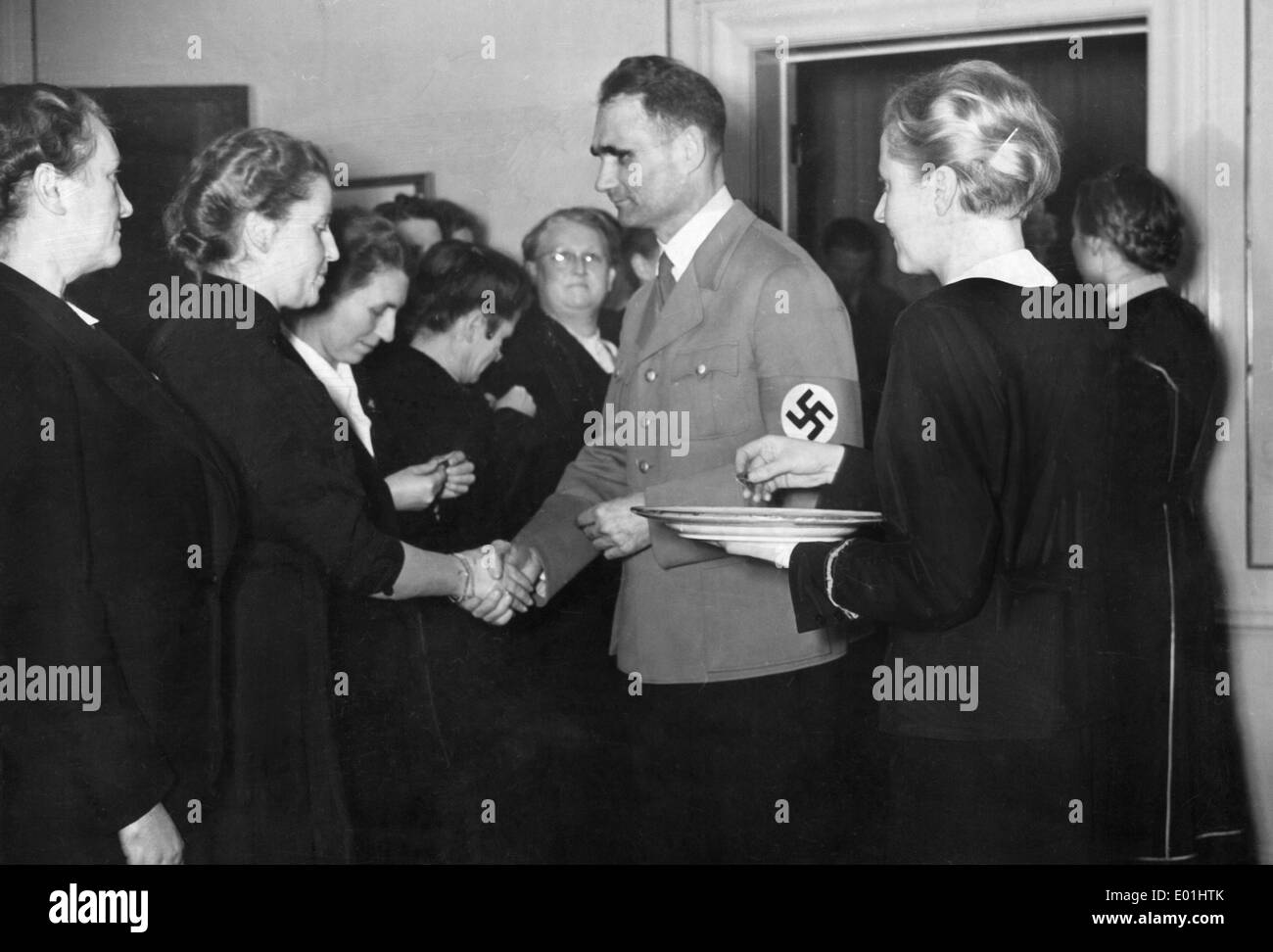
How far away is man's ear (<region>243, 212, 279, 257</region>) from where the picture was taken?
285cm

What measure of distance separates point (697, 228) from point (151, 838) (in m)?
1.80

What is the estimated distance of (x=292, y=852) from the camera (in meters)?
2.95

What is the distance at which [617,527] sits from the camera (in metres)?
2.95

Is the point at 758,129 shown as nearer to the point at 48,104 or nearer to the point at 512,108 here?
the point at 512,108

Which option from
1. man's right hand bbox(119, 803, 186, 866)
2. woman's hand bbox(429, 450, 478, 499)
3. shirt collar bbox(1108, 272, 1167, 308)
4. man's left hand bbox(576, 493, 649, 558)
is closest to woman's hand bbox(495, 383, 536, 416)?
woman's hand bbox(429, 450, 478, 499)

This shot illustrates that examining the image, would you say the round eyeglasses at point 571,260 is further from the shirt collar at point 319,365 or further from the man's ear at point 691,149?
the shirt collar at point 319,365

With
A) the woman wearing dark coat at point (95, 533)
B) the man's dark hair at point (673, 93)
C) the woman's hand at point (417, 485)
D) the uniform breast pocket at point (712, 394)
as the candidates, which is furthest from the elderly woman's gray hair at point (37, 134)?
the uniform breast pocket at point (712, 394)

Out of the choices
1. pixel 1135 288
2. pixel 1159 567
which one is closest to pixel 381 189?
pixel 1135 288

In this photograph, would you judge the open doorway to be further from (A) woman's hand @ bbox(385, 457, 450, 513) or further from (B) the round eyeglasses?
(A) woman's hand @ bbox(385, 457, 450, 513)

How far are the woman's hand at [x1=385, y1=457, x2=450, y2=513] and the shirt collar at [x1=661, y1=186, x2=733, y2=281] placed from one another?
27.6 inches

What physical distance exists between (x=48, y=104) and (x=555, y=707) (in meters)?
1.76

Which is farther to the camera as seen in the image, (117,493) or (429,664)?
(429,664)
